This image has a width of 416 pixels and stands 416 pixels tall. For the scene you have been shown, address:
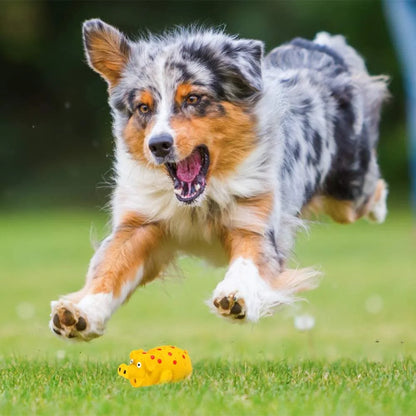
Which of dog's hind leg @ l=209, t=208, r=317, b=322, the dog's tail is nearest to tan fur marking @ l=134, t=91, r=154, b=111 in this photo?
dog's hind leg @ l=209, t=208, r=317, b=322

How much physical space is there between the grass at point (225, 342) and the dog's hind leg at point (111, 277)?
0.90 ft

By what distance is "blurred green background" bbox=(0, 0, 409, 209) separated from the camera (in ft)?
88.8

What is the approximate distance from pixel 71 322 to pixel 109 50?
1774 mm

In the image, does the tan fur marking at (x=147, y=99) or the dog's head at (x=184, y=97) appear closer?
the dog's head at (x=184, y=97)

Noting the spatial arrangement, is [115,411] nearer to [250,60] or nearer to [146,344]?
[250,60]

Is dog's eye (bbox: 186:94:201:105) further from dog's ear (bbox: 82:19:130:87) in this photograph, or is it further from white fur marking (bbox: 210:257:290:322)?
white fur marking (bbox: 210:257:290:322)

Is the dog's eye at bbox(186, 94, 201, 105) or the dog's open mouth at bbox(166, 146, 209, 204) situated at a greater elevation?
the dog's eye at bbox(186, 94, 201, 105)

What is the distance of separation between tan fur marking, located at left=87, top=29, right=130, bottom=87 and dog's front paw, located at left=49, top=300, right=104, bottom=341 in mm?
1550

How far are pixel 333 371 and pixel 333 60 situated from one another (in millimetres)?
2789

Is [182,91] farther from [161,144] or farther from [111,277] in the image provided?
[111,277]

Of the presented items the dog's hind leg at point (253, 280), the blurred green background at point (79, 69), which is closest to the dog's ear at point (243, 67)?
the dog's hind leg at point (253, 280)

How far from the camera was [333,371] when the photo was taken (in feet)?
17.6

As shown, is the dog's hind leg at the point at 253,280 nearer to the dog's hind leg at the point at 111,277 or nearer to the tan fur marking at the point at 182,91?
the dog's hind leg at the point at 111,277

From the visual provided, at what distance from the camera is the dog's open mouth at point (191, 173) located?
5422 millimetres
